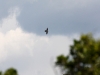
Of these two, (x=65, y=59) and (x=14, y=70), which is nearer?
(x=65, y=59)

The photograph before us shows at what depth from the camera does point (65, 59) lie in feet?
131

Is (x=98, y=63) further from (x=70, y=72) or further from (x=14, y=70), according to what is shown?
(x=14, y=70)

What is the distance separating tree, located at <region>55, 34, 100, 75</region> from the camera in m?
38.8

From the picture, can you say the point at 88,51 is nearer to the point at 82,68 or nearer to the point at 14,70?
the point at 82,68

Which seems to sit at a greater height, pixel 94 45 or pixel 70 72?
pixel 94 45

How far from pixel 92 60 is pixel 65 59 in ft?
11.3

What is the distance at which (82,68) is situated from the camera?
38.8 meters

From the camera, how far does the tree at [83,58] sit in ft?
127

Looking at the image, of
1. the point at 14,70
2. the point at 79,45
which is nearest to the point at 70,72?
the point at 79,45

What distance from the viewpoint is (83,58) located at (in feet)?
128

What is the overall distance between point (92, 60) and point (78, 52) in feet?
6.93

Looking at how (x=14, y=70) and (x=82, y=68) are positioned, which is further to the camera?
(x=14, y=70)

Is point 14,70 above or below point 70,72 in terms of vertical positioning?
above

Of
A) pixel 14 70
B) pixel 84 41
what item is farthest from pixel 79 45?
pixel 14 70
